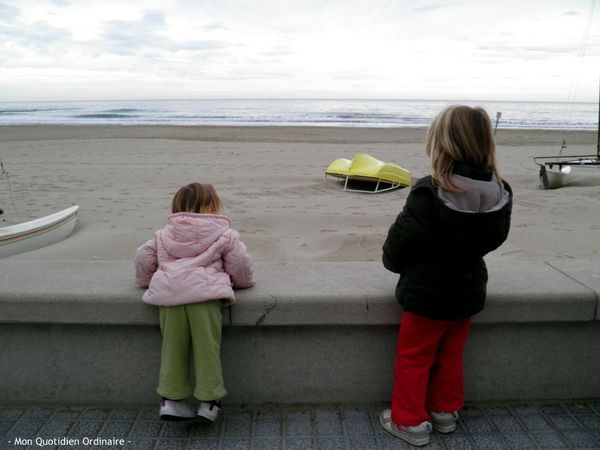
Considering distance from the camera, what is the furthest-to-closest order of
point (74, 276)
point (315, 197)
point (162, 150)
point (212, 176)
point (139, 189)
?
1. point (162, 150)
2. point (212, 176)
3. point (139, 189)
4. point (315, 197)
5. point (74, 276)

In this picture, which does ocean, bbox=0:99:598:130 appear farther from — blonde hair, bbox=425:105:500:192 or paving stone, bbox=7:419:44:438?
paving stone, bbox=7:419:44:438

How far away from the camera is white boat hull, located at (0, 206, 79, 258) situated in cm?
575

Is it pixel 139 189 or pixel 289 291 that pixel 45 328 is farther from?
pixel 139 189

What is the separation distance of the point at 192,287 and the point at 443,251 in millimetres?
1130

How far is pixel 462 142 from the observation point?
7.31ft

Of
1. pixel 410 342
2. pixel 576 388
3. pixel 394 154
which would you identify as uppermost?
pixel 410 342

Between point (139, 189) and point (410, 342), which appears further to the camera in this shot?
point (139, 189)

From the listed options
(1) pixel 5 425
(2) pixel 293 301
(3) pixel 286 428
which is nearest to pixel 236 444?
(3) pixel 286 428

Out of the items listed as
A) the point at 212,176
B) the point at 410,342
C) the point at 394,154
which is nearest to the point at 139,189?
the point at 212,176

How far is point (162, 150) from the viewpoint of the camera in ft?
55.3

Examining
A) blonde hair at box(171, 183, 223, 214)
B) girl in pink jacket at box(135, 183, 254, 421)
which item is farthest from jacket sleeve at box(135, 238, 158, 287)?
blonde hair at box(171, 183, 223, 214)

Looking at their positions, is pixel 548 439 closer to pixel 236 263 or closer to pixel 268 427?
pixel 268 427

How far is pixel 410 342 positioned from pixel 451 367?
274mm

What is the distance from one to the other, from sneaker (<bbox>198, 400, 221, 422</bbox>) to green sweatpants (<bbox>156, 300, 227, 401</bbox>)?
2.2 inches
